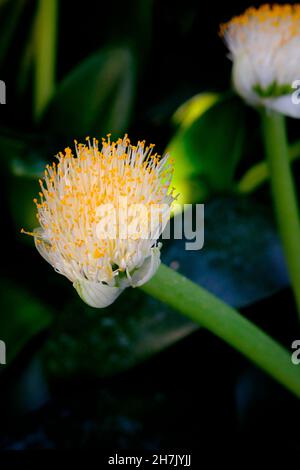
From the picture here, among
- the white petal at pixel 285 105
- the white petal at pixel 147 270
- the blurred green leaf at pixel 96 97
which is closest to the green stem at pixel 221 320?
the white petal at pixel 147 270

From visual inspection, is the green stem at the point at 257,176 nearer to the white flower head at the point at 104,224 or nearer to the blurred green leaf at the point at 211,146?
the blurred green leaf at the point at 211,146

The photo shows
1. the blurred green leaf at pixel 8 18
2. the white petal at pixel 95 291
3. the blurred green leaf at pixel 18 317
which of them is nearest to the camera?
the white petal at pixel 95 291

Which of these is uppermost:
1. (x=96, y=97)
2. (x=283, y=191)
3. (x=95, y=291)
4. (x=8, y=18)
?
(x=8, y=18)

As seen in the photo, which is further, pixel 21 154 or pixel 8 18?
pixel 8 18

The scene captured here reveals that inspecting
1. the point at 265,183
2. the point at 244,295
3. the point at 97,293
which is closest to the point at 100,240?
the point at 97,293

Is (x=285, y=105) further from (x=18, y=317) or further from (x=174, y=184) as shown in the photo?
(x=18, y=317)

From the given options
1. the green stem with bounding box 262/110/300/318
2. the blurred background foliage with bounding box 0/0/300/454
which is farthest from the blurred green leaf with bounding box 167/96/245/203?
the green stem with bounding box 262/110/300/318

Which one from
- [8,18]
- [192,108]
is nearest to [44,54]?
[8,18]
